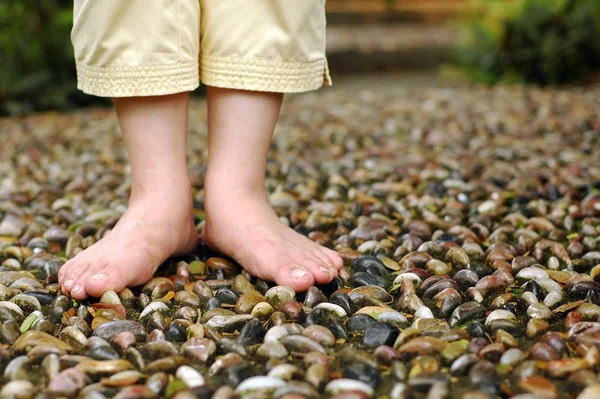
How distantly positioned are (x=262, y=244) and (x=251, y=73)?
1.07 feet

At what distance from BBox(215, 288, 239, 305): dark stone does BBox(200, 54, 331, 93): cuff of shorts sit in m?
0.39

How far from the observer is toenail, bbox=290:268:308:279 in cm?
125

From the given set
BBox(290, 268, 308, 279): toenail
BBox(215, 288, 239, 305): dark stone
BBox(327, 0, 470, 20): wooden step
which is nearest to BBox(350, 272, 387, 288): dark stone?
BBox(290, 268, 308, 279): toenail

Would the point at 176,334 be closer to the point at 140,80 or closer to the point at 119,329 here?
the point at 119,329

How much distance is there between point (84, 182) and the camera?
211cm

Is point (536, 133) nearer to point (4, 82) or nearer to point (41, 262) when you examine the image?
point (41, 262)

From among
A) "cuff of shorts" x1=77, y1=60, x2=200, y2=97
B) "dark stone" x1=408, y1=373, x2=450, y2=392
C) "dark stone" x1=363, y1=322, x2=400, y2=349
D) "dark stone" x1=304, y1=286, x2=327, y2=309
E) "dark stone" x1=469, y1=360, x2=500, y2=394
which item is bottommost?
"dark stone" x1=304, y1=286, x2=327, y2=309

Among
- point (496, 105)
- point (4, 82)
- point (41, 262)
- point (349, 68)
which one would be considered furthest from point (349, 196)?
point (349, 68)

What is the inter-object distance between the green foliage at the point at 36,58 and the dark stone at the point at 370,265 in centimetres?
259

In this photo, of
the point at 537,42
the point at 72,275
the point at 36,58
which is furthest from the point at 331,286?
the point at 537,42

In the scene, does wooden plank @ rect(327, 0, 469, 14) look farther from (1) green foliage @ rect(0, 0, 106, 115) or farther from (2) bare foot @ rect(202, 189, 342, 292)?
(2) bare foot @ rect(202, 189, 342, 292)

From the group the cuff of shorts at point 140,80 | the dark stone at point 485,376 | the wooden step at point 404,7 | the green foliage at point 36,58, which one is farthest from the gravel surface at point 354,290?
the wooden step at point 404,7

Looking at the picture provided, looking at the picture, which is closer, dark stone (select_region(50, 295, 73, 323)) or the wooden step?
dark stone (select_region(50, 295, 73, 323))

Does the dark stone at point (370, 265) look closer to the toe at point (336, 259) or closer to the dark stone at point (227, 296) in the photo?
the toe at point (336, 259)
